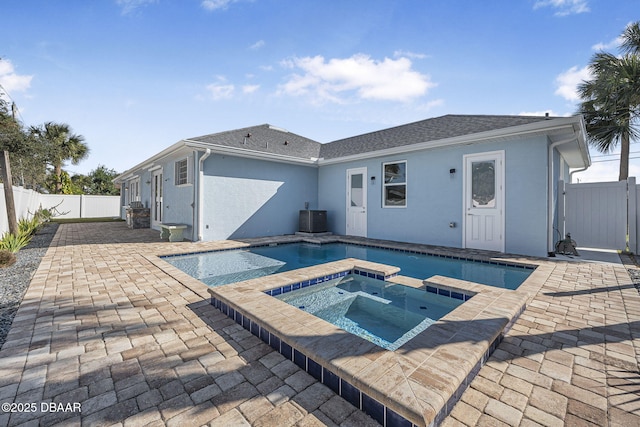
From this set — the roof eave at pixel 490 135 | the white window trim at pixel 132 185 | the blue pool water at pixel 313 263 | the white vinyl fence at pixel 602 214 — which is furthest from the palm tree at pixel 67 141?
the white vinyl fence at pixel 602 214

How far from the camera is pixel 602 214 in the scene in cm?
780

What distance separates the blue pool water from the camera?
5.45 meters

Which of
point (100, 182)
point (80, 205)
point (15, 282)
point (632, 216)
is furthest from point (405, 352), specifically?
point (100, 182)

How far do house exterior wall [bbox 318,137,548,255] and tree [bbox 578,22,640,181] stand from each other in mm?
7069

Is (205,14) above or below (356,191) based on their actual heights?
above

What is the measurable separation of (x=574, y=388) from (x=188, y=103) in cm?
1267

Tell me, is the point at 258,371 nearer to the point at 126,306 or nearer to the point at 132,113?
the point at 126,306

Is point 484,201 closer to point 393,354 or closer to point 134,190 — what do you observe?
point 393,354

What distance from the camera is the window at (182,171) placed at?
9.59 metres

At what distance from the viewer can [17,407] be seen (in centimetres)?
174

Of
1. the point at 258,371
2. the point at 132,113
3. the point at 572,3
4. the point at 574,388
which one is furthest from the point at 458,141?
the point at 132,113

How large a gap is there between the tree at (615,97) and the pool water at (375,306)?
39.8 feet

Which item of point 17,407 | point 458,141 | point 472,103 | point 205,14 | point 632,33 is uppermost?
point 632,33

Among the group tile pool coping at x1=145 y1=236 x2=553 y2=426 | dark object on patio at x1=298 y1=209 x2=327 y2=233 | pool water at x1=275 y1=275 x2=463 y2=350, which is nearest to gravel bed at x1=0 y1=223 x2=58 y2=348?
tile pool coping at x1=145 y1=236 x2=553 y2=426
